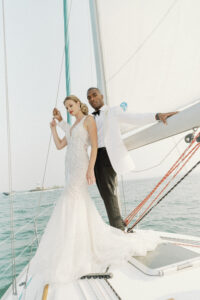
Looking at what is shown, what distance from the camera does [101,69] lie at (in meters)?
2.14

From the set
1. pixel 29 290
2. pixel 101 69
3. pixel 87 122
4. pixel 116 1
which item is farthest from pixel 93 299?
pixel 116 1

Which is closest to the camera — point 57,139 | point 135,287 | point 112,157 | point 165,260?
point 135,287

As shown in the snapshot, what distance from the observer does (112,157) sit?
5.28 ft

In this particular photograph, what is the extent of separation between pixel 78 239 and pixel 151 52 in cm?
161

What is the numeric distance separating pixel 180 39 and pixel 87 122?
94 cm

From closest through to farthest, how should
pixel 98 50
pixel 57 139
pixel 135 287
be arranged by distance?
pixel 135 287 < pixel 57 139 < pixel 98 50

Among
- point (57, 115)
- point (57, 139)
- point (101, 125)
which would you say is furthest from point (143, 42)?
point (57, 139)

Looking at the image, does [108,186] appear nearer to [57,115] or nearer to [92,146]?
[92,146]

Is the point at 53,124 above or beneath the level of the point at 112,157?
above

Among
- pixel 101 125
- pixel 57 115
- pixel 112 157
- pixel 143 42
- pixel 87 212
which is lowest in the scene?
pixel 87 212

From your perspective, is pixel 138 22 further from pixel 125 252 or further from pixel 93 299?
pixel 93 299

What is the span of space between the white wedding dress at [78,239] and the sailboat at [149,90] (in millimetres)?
87

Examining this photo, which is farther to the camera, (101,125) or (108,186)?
(101,125)

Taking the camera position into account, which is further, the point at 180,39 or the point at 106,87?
the point at 106,87
